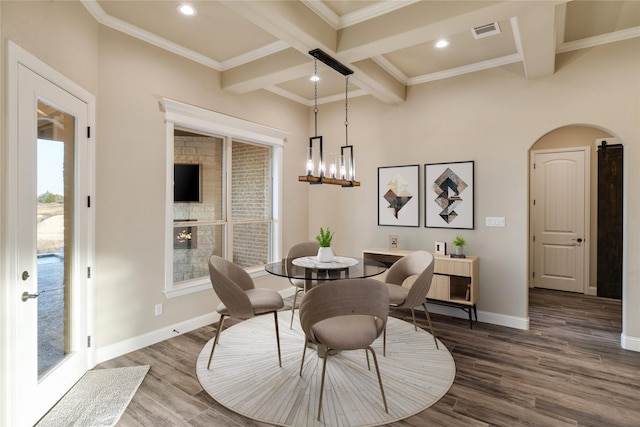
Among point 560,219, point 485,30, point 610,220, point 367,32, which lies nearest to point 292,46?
point 367,32

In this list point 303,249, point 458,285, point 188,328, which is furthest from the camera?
point 458,285

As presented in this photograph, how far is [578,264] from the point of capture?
17.1ft

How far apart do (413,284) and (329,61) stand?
2168mm

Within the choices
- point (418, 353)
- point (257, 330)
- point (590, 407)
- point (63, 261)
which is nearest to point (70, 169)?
point (63, 261)

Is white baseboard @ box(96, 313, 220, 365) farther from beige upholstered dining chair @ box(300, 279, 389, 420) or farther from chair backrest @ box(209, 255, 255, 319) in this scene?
beige upholstered dining chair @ box(300, 279, 389, 420)

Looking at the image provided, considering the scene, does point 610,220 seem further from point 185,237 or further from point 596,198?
point 185,237

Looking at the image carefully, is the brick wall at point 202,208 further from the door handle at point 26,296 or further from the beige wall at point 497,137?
the beige wall at point 497,137

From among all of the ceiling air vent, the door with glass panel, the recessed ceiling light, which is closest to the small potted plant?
the ceiling air vent

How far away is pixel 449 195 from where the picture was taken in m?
4.19

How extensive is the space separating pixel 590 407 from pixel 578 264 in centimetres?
368

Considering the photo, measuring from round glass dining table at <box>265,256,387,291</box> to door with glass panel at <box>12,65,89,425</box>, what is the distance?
152 cm

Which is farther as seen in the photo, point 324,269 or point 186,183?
point 186,183

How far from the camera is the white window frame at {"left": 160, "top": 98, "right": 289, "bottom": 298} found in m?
3.45

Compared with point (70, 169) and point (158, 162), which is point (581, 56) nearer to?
point (158, 162)
